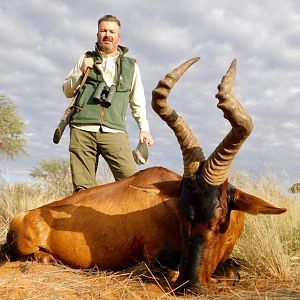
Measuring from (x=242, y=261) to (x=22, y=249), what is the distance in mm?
2539

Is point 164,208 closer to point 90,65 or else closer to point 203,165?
point 203,165

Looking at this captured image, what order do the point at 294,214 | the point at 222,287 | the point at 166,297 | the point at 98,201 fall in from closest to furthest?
the point at 166,297 → the point at 222,287 → the point at 98,201 → the point at 294,214

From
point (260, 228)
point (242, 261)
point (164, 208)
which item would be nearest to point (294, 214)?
point (260, 228)

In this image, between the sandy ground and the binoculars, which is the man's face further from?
the sandy ground

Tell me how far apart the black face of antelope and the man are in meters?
2.09

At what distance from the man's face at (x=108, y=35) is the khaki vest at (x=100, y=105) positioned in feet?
0.53

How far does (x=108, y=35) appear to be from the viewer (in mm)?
6574

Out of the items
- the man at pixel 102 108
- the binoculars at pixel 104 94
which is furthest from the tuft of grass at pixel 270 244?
the binoculars at pixel 104 94

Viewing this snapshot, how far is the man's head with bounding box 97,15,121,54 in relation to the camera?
6586 mm

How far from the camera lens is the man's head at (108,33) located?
259 inches

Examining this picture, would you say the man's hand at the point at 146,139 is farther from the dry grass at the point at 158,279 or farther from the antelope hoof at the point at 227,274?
the antelope hoof at the point at 227,274

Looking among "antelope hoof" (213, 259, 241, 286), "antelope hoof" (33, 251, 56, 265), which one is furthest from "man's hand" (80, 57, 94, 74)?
"antelope hoof" (213, 259, 241, 286)

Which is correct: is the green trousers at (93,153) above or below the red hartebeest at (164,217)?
above

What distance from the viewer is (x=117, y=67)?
670 cm
